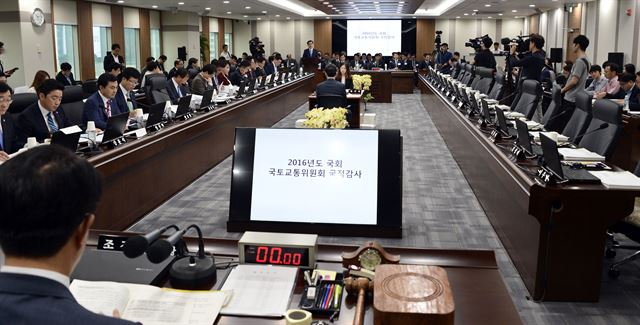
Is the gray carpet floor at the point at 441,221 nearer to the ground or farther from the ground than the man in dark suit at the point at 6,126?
nearer to the ground

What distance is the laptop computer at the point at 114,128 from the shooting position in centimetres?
407

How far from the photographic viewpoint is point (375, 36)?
80.5ft

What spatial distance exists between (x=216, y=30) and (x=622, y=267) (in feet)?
66.2

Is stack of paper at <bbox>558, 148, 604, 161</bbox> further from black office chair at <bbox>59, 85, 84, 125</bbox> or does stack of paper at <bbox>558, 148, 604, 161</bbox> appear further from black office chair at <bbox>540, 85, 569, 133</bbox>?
black office chair at <bbox>59, 85, 84, 125</bbox>

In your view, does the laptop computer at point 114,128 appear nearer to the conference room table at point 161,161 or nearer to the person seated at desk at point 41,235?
the conference room table at point 161,161

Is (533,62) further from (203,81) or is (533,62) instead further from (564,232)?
(564,232)

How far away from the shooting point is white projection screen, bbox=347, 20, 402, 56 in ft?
80.1

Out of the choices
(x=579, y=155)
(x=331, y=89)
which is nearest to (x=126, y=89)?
(x=331, y=89)

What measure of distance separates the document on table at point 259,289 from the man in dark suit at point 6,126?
2.99 meters

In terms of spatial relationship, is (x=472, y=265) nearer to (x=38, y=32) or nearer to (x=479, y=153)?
(x=479, y=153)

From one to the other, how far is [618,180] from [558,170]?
32 cm

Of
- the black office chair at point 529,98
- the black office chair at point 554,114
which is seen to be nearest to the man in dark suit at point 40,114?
the black office chair at point 554,114

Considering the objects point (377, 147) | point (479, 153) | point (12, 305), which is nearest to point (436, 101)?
point (479, 153)

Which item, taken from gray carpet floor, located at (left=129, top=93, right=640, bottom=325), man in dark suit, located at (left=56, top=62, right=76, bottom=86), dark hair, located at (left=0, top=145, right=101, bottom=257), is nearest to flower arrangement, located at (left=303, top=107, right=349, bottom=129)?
gray carpet floor, located at (left=129, top=93, right=640, bottom=325)
